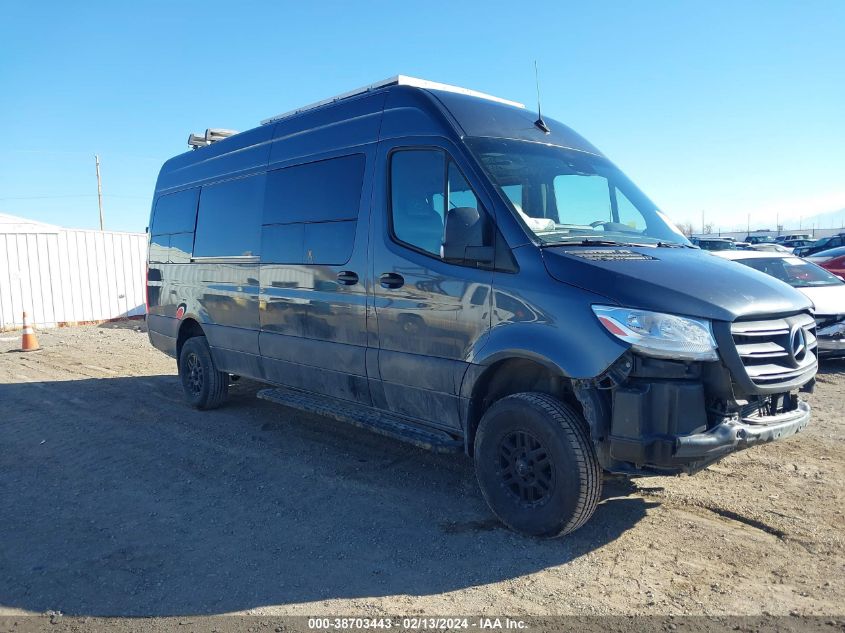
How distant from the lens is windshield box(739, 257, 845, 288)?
9.47 m

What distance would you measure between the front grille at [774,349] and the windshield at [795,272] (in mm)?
6450

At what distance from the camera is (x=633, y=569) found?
3.52m

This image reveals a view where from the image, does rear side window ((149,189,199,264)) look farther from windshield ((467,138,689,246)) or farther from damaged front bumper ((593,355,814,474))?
damaged front bumper ((593,355,814,474))

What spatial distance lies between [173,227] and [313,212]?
10.8 ft

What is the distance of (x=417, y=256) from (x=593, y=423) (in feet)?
5.73

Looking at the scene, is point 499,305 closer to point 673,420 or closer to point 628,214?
point 673,420

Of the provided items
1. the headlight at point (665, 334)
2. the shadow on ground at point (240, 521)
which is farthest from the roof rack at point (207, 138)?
the headlight at point (665, 334)

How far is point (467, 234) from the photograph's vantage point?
13.1 feet

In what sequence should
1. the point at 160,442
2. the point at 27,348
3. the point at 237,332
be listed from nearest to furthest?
the point at 160,442 < the point at 237,332 < the point at 27,348

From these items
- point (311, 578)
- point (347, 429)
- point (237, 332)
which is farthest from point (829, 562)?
point (237, 332)

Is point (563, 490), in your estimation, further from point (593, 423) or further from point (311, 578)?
point (311, 578)

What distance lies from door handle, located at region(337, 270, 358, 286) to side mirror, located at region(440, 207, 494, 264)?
118cm

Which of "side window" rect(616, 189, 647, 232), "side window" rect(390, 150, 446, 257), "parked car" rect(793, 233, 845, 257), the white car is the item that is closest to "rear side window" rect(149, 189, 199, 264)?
"side window" rect(390, 150, 446, 257)

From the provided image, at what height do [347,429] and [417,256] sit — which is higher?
[417,256]
